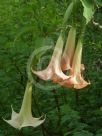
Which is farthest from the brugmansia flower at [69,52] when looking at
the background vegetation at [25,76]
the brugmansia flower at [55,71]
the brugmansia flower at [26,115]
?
the background vegetation at [25,76]

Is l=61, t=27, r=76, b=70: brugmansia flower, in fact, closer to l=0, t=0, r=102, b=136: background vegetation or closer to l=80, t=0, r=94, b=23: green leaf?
l=80, t=0, r=94, b=23: green leaf

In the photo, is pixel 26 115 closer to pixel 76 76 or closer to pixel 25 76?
pixel 76 76

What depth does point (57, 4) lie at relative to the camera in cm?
434

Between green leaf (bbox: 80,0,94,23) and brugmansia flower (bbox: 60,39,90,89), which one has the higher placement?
green leaf (bbox: 80,0,94,23)

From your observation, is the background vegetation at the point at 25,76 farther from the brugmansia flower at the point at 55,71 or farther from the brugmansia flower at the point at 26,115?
the brugmansia flower at the point at 55,71

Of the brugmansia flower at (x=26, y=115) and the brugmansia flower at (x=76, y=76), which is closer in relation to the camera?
the brugmansia flower at (x=76, y=76)

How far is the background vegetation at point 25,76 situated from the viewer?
13.0 feet

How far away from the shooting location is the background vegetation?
3.95 m

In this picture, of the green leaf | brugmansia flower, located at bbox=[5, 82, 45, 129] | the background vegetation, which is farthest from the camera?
the background vegetation

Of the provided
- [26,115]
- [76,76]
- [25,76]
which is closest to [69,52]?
[76,76]

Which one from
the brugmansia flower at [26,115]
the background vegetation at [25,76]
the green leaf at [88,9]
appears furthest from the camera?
the background vegetation at [25,76]

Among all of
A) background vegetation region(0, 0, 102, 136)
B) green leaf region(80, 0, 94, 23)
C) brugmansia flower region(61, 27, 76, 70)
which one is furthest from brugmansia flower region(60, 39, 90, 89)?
background vegetation region(0, 0, 102, 136)

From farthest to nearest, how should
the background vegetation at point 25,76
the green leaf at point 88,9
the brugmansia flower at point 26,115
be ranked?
the background vegetation at point 25,76 < the brugmansia flower at point 26,115 < the green leaf at point 88,9

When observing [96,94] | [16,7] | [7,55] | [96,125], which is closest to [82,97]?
[96,94]
